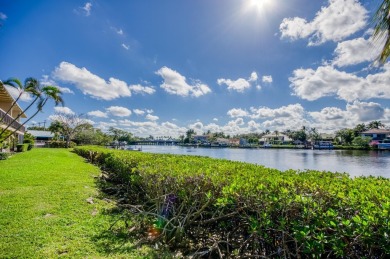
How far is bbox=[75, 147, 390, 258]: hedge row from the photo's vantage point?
2.54m

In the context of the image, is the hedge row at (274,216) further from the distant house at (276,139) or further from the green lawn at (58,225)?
the distant house at (276,139)

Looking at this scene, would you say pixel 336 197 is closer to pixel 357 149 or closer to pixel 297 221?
pixel 297 221

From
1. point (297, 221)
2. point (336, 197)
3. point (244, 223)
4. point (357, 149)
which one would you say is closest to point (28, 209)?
point (244, 223)

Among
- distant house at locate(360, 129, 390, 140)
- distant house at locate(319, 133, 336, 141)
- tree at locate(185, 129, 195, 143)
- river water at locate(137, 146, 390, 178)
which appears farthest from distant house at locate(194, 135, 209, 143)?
river water at locate(137, 146, 390, 178)

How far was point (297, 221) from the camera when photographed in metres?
2.97

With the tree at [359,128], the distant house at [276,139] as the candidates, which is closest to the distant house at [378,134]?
the tree at [359,128]

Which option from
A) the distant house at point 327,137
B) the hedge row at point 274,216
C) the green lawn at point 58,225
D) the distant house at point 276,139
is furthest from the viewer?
the distant house at point 276,139

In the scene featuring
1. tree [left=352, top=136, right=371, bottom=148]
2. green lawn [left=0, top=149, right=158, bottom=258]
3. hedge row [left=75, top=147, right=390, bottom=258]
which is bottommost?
green lawn [left=0, top=149, right=158, bottom=258]

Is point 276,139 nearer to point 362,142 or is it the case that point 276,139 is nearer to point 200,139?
point 200,139

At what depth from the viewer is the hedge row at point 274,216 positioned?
8.34 ft

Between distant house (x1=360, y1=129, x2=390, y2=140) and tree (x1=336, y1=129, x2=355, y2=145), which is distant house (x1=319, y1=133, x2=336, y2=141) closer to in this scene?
tree (x1=336, y1=129, x2=355, y2=145)

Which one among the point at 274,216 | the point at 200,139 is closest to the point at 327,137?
the point at 200,139

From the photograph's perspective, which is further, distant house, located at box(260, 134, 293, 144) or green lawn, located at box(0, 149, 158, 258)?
distant house, located at box(260, 134, 293, 144)

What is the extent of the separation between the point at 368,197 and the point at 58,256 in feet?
16.8
